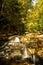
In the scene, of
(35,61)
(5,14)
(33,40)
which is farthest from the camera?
(5,14)

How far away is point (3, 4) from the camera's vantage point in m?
24.0

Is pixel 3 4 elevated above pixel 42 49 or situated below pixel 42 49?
above

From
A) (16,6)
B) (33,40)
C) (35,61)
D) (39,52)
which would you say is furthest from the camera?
(16,6)

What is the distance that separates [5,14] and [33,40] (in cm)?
645

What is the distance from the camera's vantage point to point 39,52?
16.3m

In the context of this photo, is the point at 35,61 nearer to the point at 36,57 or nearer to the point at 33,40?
the point at 36,57

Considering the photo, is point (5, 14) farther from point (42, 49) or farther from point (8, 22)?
point (42, 49)

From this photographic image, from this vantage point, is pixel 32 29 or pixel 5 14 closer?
pixel 5 14

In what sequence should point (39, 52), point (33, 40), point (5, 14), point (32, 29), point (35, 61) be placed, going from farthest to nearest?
point (32, 29)
point (5, 14)
point (33, 40)
point (39, 52)
point (35, 61)

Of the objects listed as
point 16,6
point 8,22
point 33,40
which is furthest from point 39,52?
point 16,6

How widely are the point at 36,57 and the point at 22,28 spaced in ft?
39.3

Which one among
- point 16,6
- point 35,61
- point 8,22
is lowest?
point 35,61

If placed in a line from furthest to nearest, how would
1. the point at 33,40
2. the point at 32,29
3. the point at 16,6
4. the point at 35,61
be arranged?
the point at 32,29 → the point at 16,6 → the point at 33,40 → the point at 35,61

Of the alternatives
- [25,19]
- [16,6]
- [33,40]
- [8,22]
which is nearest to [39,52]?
[33,40]
